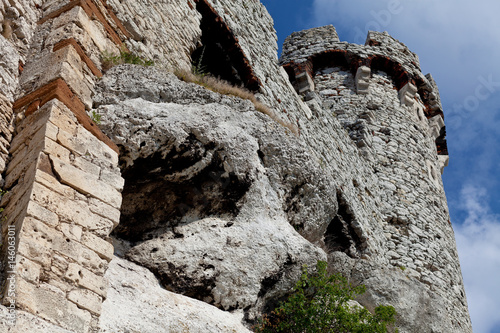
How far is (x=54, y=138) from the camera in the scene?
3.46 m

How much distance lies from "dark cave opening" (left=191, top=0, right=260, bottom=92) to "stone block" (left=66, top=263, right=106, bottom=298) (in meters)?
3.77

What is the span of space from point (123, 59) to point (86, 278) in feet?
7.19

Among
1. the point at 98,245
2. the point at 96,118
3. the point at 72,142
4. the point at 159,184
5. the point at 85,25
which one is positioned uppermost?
the point at 85,25

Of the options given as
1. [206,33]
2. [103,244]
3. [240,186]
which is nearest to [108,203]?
[103,244]

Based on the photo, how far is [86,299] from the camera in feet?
10.0

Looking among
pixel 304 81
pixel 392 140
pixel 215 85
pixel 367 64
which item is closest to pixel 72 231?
pixel 215 85

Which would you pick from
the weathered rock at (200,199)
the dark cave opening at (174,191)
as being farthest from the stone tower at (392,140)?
the dark cave opening at (174,191)

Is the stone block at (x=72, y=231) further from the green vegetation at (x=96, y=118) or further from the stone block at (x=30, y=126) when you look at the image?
the green vegetation at (x=96, y=118)

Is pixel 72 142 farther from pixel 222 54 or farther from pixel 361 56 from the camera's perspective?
pixel 361 56

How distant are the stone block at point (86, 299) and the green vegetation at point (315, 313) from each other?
1635 mm

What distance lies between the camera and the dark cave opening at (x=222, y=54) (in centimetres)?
669

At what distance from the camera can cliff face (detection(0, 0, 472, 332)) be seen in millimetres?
3166

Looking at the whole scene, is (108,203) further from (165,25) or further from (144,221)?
(165,25)

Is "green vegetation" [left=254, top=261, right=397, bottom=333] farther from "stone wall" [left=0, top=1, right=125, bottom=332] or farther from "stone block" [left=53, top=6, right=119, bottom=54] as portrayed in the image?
"stone block" [left=53, top=6, right=119, bottom=54]
